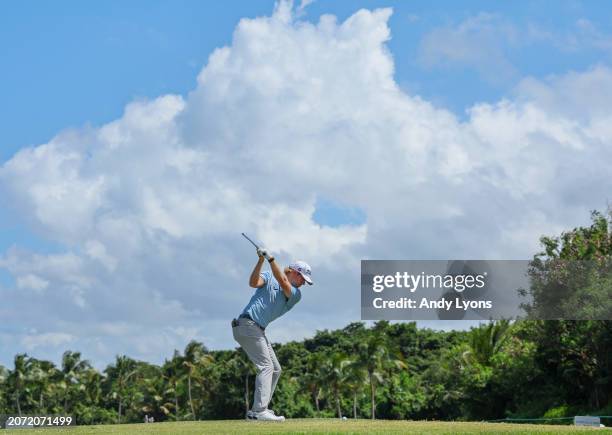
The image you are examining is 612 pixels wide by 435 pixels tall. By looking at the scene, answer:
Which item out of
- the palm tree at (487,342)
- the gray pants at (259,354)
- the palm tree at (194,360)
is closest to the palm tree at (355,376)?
the palm tree at (487,342)

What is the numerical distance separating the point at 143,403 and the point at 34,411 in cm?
1589

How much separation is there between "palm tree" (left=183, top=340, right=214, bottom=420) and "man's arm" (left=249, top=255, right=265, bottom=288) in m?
105

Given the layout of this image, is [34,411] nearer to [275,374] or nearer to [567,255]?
[567,255]

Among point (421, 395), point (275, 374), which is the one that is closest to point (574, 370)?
point (421, 395)

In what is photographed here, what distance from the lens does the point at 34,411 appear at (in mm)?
128125

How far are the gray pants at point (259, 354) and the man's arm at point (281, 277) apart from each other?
875 millimetres

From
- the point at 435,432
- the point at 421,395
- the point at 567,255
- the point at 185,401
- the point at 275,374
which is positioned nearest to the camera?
the point at 435,432

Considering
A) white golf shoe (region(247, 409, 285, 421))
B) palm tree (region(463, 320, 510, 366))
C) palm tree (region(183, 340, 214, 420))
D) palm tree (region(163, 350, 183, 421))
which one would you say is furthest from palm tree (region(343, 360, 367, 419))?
white golf shoe (region(247, 409, 285, 421))

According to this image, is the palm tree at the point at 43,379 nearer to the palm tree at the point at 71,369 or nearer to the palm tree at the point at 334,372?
the palm tree at the point at 71,369

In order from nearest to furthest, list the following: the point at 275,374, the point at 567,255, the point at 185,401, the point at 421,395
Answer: the point at 275,374, the point at 567,255, the point at 421,395, the point at 185,401

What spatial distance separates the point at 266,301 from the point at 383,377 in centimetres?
8731

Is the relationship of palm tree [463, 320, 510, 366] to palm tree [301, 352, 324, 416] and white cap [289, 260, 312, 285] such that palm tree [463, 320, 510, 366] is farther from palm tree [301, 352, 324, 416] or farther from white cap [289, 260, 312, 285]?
white cap [289, 260, 312, 285]

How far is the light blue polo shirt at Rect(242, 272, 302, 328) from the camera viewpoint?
1583cm

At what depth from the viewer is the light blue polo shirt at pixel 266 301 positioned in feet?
51.9
